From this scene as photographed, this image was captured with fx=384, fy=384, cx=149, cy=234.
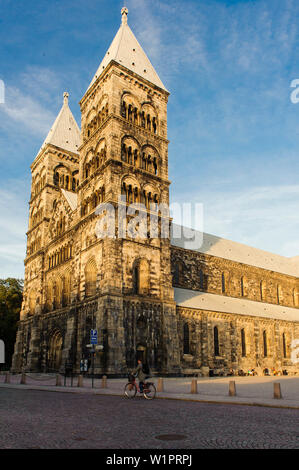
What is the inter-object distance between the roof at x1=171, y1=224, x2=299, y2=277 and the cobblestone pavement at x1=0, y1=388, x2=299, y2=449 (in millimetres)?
31957

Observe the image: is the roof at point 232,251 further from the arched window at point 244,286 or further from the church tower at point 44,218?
the church tower at point 44,218

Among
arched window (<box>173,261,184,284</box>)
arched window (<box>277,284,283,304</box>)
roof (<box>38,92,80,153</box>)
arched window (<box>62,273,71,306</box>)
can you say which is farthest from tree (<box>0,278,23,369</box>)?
arched window (<box>277,284,283,304</box>)

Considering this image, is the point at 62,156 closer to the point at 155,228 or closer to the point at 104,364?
the point at 155,228

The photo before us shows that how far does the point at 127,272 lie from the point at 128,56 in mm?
24891

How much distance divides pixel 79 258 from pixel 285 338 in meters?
28.3

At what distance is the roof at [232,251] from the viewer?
47438 millimetres

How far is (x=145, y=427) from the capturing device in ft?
31.5

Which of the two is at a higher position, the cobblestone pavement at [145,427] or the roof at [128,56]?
the roof at [128,56]

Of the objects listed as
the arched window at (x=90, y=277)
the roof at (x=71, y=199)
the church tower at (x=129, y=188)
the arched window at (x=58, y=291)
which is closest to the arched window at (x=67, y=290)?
the arched window at (x=58, y=291)

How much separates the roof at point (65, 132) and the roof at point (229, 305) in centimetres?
2589

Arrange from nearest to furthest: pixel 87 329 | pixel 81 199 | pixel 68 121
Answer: pixel 87 329 < pixel 81 199 < pixel 68 121

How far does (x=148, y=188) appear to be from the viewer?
38.7 metres

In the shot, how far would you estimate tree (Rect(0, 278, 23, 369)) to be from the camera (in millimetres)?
56719
